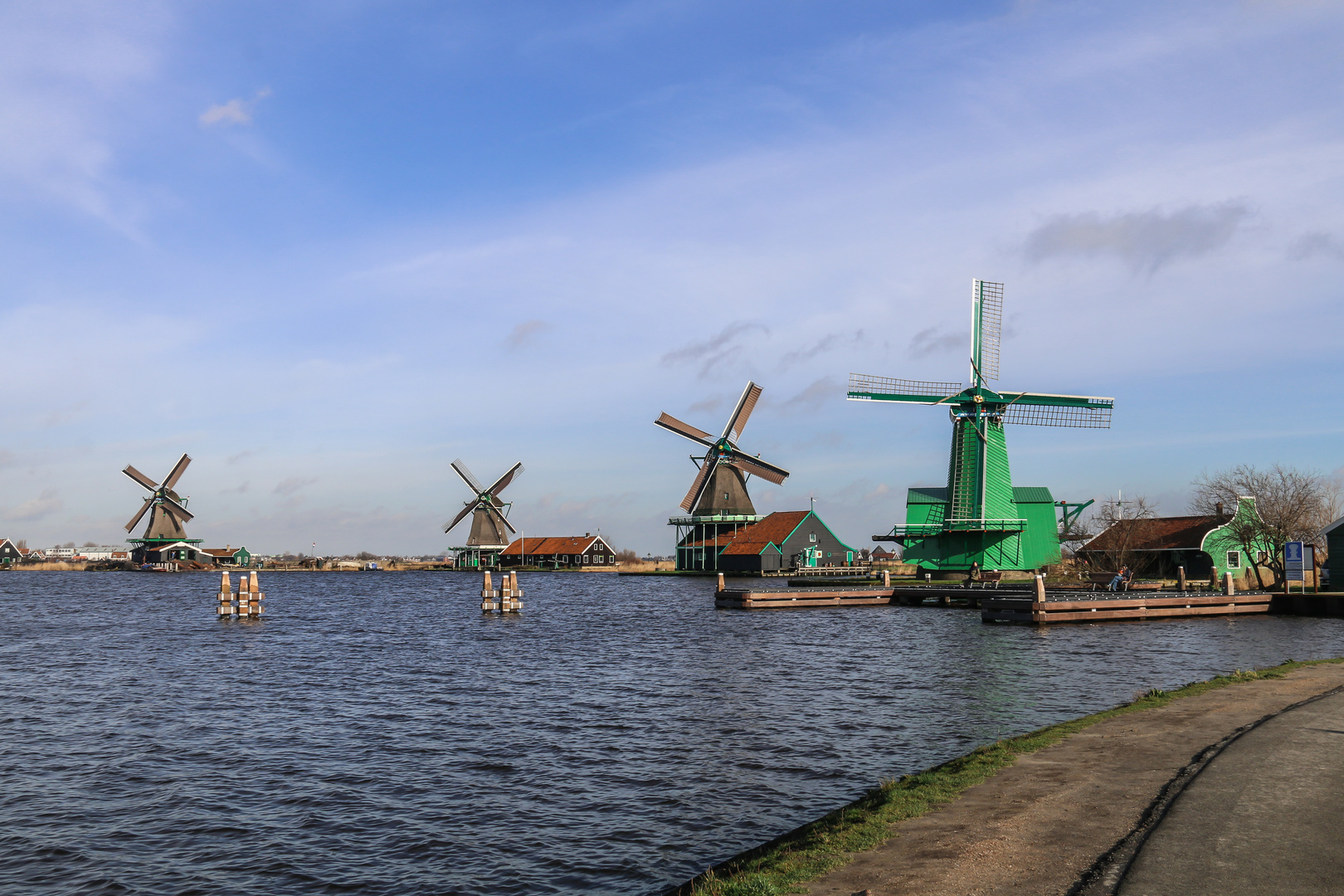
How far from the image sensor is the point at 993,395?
60.7 m

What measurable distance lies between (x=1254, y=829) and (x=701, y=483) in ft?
298

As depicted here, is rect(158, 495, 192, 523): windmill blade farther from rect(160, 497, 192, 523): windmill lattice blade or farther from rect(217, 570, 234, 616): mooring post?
rect(217, 570, 234, 616): mooring post

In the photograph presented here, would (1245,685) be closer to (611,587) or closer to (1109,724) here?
(1109,724)

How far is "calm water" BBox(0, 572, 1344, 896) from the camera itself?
460 inches

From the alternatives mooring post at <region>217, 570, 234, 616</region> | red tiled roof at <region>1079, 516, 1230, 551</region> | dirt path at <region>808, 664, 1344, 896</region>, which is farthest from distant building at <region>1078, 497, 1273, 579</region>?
mooring post at <region>217, 570, 234, 616</region>

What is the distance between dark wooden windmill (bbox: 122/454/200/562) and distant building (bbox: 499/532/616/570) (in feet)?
153

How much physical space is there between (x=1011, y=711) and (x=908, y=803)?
33.3ft

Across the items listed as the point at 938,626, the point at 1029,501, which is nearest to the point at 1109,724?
the point at 938,626

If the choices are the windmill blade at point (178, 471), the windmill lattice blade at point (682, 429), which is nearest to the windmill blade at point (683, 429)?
the windmill lattice blade at point (682, 429)

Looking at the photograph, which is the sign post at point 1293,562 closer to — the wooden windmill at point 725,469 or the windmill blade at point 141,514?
the wooden windmill at point 725,469

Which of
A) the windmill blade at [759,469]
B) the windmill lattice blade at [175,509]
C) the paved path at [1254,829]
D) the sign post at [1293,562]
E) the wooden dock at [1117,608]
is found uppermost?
the windmill blade at [759,469]

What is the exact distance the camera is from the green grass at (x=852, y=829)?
8.57m

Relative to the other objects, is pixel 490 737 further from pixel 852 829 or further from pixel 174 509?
pixel 174 509

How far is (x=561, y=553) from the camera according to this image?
13225 centimetres
